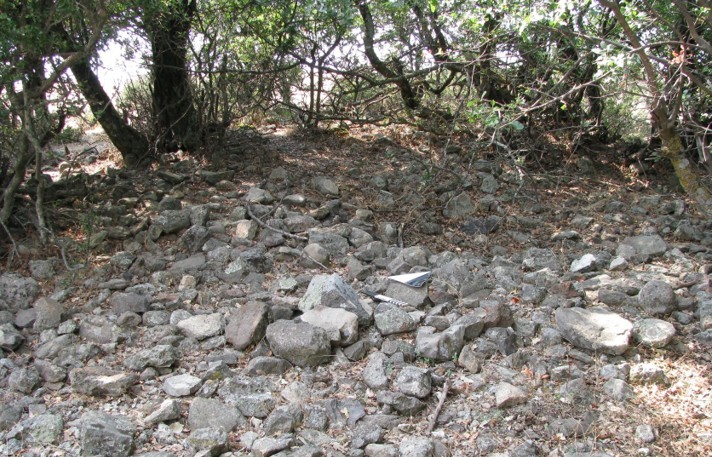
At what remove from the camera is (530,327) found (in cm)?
330

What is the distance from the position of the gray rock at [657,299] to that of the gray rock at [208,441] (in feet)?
7.55

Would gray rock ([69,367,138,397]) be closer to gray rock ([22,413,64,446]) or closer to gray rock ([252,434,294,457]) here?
gray rock ([22,413,64,446])

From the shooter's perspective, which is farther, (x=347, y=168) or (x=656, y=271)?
(x=347, y=168)

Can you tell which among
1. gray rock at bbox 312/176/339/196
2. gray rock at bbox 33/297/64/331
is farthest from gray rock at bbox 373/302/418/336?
gray rock at bbox 312/176/339/196

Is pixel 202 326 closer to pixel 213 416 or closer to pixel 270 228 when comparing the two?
pixel 213 416

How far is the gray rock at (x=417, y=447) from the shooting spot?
246cm

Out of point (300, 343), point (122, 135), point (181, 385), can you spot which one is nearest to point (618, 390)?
point (300, 343)

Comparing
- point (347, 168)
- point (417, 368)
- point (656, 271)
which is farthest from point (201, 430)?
point (347, 168)

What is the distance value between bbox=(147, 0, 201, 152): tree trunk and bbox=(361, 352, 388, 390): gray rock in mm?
3599

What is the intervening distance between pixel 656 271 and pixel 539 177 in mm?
2146

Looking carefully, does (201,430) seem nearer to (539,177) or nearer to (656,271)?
(656,271)

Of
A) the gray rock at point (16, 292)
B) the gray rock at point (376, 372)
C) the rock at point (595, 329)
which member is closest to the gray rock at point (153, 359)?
the gray rock at point (376, 372)

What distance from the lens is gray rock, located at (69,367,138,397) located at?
2900mm

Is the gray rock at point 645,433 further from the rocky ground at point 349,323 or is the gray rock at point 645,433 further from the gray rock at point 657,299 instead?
the gray rock at point 657,299
